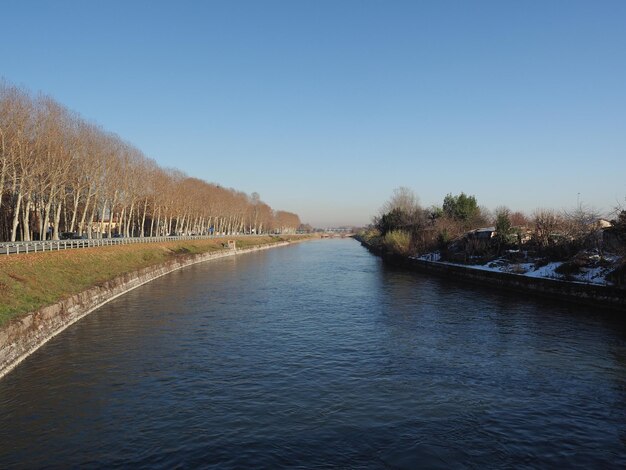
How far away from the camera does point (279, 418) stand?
39.2 feet

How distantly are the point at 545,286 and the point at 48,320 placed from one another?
32.4 meters

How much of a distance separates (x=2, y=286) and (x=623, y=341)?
29.5 metres

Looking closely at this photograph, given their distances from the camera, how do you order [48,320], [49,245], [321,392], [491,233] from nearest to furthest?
[321,392] < [48,320] < [49,245] < [491,233]

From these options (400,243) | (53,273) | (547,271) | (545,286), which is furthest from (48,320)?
(400,243)

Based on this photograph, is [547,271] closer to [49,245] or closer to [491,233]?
[491,233]

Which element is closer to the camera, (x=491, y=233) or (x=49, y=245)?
(x=49, y=245)

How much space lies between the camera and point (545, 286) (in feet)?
111

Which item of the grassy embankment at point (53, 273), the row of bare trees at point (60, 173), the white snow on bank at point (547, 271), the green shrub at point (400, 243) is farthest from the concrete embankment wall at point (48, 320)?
the green shrub at point (400, 243)

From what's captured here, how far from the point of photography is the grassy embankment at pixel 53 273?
22047 mm

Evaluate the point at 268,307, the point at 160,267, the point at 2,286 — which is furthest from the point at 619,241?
the point at 160,267

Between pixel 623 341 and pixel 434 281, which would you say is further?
pixel 434 281

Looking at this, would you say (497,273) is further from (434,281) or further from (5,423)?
(5,423)

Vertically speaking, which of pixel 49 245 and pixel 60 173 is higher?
pixel 60 173

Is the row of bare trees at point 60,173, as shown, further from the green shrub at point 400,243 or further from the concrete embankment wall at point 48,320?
the green shrub at point 400,243
